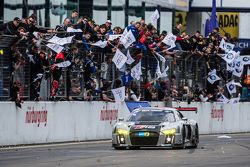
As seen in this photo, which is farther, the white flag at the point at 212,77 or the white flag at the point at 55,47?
the white flag at the point at 212,77

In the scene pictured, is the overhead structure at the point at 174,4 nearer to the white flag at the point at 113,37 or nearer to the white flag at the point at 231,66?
the white flag at the point at 231,66

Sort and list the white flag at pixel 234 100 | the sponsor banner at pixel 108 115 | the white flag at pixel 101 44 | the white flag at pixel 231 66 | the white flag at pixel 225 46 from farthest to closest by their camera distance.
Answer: the white flag at pixel 234 100 < the white flag at pixel 231 66 < the white flag at pixel 225 46 < the sponsor banner at pixel 108 115 < the white flag at pixel 101 44

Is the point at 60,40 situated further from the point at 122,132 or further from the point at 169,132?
the point at 169,132

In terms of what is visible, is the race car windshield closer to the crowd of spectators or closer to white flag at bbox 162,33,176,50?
the crowd of spectators

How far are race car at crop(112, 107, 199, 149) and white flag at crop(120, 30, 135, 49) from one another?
5.62 m

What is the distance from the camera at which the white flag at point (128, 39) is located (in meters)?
32.0

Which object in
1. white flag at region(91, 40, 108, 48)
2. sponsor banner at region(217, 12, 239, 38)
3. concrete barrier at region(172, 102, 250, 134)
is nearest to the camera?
white flag at region(91, 40, 108, 48)

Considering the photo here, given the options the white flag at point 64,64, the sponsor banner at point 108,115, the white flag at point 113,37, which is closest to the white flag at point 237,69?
the sponsor banner at point 108,115

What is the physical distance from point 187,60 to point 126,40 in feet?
25.0

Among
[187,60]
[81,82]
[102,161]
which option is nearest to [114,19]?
[187,60]

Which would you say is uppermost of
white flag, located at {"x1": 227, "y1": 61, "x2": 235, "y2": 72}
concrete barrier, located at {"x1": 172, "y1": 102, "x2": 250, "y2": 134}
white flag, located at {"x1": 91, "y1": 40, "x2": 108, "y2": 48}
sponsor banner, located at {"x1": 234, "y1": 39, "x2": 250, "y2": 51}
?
sponsor banner, located at {"x1": 234, "y1": 39, "x2": 250, "y2": 51}

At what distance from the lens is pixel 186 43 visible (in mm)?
38500

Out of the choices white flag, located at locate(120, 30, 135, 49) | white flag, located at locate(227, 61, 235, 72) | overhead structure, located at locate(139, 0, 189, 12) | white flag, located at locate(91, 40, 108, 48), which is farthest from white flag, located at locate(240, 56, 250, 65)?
white flag, located at locate(91, 40, 108, 48)

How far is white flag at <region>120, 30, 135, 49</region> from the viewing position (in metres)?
32.0
